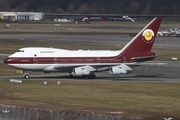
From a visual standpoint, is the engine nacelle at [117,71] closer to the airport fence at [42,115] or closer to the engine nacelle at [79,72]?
the engine nacelle at [79,72]

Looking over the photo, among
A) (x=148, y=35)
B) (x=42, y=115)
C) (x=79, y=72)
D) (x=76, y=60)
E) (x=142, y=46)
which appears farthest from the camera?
(x=148, y=35)

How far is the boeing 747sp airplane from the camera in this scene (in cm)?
6994

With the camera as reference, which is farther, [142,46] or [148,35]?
[148,35]

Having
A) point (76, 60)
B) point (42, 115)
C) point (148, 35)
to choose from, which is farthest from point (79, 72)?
point (42, 115)

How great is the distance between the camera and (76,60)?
233ft

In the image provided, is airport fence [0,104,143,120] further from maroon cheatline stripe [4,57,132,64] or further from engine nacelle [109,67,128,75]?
engine nacelle [109,67,128,75]

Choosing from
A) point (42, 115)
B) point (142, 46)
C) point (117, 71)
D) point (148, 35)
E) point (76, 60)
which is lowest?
point (42, 115)

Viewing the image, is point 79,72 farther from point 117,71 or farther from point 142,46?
point 142,46

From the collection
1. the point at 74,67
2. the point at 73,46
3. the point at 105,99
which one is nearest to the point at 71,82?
the point at 74,67

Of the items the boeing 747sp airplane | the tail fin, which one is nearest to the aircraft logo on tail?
the tail fin

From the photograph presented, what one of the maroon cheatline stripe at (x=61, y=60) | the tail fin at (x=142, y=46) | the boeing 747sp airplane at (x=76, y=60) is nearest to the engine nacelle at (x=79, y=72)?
the boeing 747sp airplane at (x=76, y=60)

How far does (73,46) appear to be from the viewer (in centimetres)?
12250

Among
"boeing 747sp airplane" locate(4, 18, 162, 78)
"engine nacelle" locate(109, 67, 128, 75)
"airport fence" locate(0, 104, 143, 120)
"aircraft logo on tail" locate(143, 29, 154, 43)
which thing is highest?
"aircraft logo on tail" locate(143, 29, 154, 43)

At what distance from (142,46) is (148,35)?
2.05 meters
